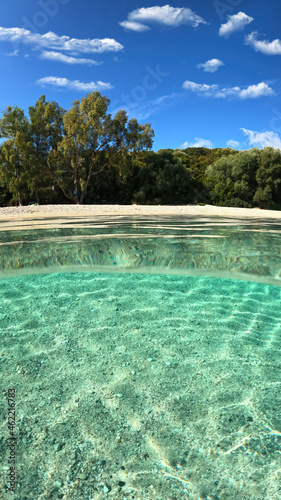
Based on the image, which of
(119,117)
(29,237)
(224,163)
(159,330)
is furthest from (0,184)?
(159,330)

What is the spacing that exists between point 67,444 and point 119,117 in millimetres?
21372

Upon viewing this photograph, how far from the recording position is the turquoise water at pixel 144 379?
1612 mm

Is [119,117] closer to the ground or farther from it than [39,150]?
farther from it

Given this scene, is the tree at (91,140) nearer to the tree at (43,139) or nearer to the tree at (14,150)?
the tree at (43,139)

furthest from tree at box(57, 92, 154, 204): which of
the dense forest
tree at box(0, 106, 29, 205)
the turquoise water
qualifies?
the turquoise water

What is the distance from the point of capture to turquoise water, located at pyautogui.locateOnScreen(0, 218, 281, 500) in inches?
63.5

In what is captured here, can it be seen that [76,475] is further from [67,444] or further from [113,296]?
[113,296]

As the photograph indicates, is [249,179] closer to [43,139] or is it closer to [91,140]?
[91,140]

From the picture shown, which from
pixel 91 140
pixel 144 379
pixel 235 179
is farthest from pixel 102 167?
pixel 144 379

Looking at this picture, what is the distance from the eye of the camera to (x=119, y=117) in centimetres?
2106

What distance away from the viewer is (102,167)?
71.4 ft

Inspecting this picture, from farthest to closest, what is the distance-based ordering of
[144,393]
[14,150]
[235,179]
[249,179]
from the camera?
[235,179] < [249,179] < [14,150] < [144,393]

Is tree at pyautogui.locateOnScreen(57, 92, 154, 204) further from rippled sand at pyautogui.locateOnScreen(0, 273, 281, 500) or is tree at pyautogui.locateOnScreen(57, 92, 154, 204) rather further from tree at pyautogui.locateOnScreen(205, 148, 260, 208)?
rippled sand at pyautogui.locateOnScreen(0, 273, 281, 500)

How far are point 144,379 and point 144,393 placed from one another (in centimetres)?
15
